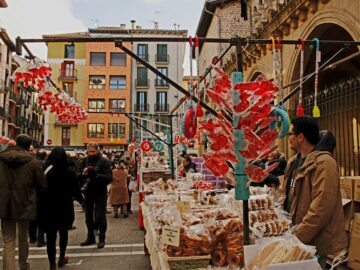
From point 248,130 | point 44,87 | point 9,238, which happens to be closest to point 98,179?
point 9,238

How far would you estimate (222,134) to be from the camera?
2535mm

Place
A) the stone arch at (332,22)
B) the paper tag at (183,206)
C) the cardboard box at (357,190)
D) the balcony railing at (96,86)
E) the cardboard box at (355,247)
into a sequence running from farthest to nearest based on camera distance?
the balcony railing at (96,86)
the stone arch at (332,22)
the cardboard box at (357,190)
the cardboard box at (355,247)
the paper tag at (183,206)

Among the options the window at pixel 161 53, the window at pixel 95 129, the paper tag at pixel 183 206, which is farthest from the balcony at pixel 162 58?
the paper tag at pixel 183 206

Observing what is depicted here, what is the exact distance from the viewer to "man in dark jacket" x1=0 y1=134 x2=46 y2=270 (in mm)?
4434

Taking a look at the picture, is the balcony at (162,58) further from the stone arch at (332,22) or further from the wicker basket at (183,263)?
the wicker basket at (183,263)

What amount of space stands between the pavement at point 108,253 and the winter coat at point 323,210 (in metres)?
3.37

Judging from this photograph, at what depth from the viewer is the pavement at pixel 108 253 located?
5293mm

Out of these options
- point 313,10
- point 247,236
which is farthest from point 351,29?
point 247,236

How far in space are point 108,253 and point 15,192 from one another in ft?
7.19

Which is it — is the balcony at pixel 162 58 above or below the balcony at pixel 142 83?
above

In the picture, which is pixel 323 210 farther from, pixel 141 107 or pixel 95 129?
pixel 141 107

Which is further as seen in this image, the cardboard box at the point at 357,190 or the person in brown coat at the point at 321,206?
the cardboard box at the point at 357,190

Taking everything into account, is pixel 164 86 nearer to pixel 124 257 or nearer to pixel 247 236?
pixel 124 257

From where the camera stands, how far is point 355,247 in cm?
407
